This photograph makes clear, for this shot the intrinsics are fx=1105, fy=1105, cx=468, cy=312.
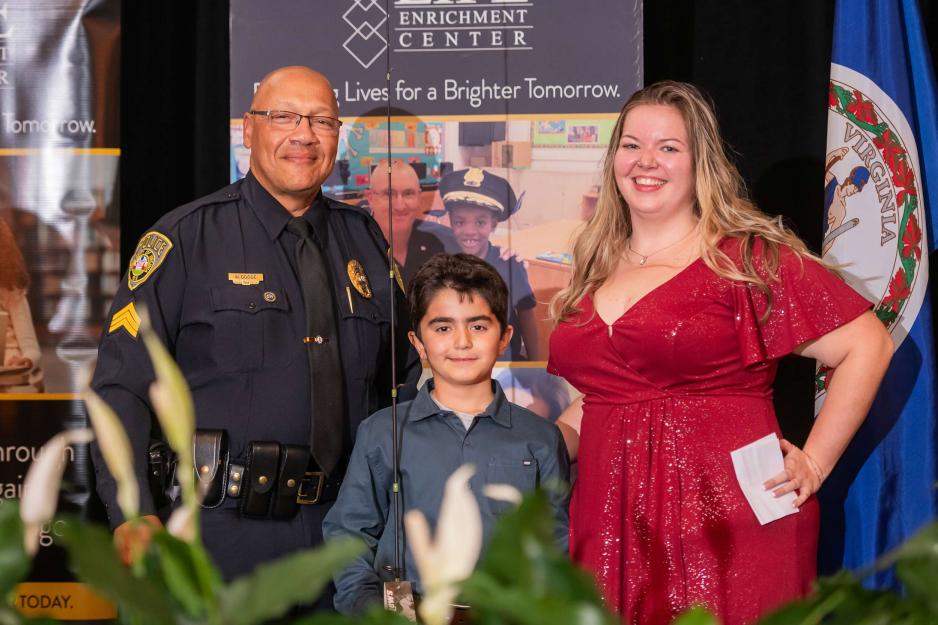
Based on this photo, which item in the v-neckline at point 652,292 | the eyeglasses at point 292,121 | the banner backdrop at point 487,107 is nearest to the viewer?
the v-neckline at point 652,292

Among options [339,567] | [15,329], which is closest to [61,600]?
[15,329]

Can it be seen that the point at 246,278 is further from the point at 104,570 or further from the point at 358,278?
the point at 104,570

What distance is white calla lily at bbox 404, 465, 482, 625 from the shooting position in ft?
1.92

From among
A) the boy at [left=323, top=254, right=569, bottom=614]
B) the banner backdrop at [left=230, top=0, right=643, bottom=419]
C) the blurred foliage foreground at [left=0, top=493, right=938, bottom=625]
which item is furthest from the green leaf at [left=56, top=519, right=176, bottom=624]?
the banner backdrop at [left=230, top=0, right=643, bottom=419]

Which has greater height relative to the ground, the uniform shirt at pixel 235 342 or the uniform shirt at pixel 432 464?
the uniform shirt at pixel 235 342

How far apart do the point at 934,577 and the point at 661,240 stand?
66.0 inches

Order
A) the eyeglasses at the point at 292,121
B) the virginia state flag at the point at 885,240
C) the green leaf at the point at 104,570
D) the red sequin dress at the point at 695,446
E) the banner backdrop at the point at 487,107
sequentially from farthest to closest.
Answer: the banner backdrop at the point at 487,107
the virginia state flag at the point at 885,240
the eyeglasses at the point at 292,121
the red sequin dress at the point at 695,446
the green leaf at the point at 104,570

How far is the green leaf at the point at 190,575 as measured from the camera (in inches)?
25.5

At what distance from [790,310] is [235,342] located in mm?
1158

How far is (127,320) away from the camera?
234cm

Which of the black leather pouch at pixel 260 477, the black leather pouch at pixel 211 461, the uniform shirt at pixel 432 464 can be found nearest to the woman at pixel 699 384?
the uniform shirt at pixel 432 464

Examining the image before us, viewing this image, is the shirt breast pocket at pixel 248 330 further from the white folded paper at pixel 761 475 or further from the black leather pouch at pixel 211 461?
the white folded paper at pixel 761 475

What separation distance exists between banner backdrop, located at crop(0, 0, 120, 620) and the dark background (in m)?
0.26

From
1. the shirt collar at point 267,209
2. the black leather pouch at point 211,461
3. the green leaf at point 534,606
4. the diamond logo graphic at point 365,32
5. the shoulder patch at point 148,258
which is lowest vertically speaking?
the black leather pouch at point 211,461
